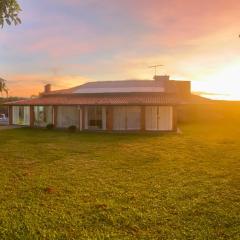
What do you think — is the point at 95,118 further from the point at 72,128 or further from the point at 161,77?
the point at 161,77

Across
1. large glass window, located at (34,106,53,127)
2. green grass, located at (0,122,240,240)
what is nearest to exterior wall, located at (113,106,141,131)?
large glass window, located at (34,106,53,127)

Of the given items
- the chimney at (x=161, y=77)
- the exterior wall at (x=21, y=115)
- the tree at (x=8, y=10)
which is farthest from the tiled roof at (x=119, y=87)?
the tree at (x=8, y=10)

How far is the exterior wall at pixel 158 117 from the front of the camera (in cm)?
3484

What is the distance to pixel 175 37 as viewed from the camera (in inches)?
993

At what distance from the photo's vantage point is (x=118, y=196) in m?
10.9

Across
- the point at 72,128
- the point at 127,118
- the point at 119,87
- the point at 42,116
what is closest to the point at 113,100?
the point at 127,118

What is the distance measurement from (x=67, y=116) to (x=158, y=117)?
9512 millimetres

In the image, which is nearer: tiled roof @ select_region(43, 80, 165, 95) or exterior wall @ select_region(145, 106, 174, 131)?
exterior wall @ select_region(145, 106, 174, 131)

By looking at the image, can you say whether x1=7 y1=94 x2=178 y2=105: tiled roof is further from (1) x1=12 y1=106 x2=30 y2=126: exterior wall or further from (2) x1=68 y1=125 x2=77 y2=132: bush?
(2) x1=68 y1=125 x2=77 y2=132: bush

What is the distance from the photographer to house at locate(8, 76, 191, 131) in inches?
1367

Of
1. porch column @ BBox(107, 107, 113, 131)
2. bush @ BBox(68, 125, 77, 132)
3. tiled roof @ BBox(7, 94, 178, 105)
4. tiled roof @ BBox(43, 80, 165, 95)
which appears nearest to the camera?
tiled roof @ BBox(7, 94, 178, 105)

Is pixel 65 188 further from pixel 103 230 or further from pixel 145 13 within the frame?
pixel 145 13

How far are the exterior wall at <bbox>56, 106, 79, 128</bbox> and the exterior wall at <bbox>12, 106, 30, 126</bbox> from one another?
4851 millimetres

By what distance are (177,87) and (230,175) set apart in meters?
38.5
